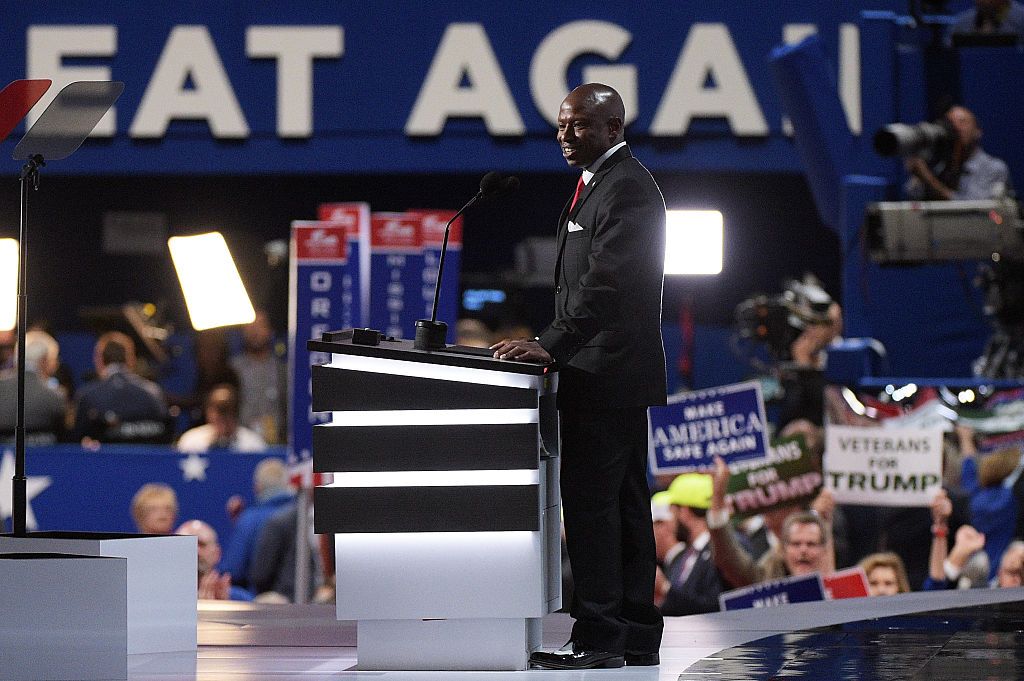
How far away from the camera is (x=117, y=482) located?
6.96 meters

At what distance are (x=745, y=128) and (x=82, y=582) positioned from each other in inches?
262

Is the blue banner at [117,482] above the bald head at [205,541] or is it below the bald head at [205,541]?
above

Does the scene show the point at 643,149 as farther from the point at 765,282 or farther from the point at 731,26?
the point at 765,282

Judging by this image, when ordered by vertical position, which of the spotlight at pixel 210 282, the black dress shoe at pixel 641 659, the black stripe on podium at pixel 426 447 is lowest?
the black dress shoe at pixel 641 659

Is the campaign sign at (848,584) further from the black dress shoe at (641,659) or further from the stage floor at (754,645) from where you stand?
the black dress shoe at (641,659)

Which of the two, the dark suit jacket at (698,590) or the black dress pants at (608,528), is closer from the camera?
the black dress pants at (608,528)

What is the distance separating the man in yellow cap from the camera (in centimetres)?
639

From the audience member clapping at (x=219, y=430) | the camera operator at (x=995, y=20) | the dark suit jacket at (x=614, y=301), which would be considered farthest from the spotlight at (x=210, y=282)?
the camera operator at (x=995, y=20)

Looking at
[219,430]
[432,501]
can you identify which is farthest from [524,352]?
[219,430]

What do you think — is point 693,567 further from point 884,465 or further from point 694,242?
point 694,242

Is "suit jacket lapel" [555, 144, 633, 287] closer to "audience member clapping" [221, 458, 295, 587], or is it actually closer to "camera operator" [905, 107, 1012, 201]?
"audience member clapping" [221, 458, 295, 587]

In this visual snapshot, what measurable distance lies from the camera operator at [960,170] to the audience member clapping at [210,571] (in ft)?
12.0

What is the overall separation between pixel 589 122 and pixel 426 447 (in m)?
0.77

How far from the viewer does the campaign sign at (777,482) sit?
638 cm
